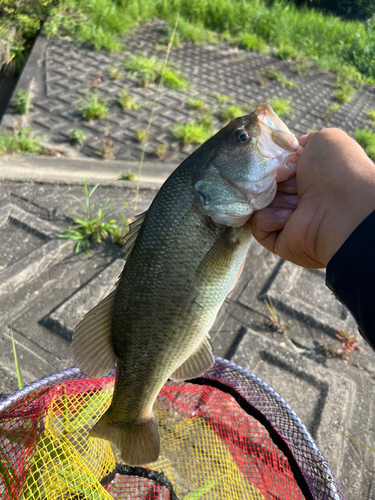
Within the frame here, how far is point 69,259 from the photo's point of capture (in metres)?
3.50

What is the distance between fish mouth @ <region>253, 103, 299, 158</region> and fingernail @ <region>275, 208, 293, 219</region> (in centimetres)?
25

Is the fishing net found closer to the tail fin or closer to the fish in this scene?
the tail fin

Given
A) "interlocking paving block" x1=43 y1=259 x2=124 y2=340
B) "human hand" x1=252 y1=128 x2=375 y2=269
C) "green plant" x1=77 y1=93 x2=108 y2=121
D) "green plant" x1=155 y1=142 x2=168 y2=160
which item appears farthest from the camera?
"green plant" x1=77 y1=93 x2=108 y2=121

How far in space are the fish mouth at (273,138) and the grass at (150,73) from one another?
17.8ft

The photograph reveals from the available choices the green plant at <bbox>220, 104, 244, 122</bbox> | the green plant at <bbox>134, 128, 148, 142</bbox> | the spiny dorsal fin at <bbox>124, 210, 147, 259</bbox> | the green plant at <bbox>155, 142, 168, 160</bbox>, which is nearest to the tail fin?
the spiny dorsal fin at <bbox>124, 210, 147, 259</bbox>

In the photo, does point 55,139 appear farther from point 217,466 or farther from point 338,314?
point 217,466

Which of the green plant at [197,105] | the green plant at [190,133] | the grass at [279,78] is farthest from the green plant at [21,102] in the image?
the grass at [279,78]

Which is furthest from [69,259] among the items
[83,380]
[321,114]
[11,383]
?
[321,114]

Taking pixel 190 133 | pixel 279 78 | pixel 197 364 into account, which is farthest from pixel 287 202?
pixel 279 78

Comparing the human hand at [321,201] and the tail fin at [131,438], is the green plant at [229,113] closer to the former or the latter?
the human hand at [321,201]

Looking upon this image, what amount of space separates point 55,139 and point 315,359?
4023 millimetres

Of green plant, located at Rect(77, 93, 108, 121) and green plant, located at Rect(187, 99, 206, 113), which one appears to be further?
green plant, located at Rect(187, 99, 206, 113)

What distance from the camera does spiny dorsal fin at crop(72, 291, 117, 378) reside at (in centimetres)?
172

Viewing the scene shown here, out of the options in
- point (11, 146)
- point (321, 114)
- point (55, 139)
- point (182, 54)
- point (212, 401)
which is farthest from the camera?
point (182, 54)
